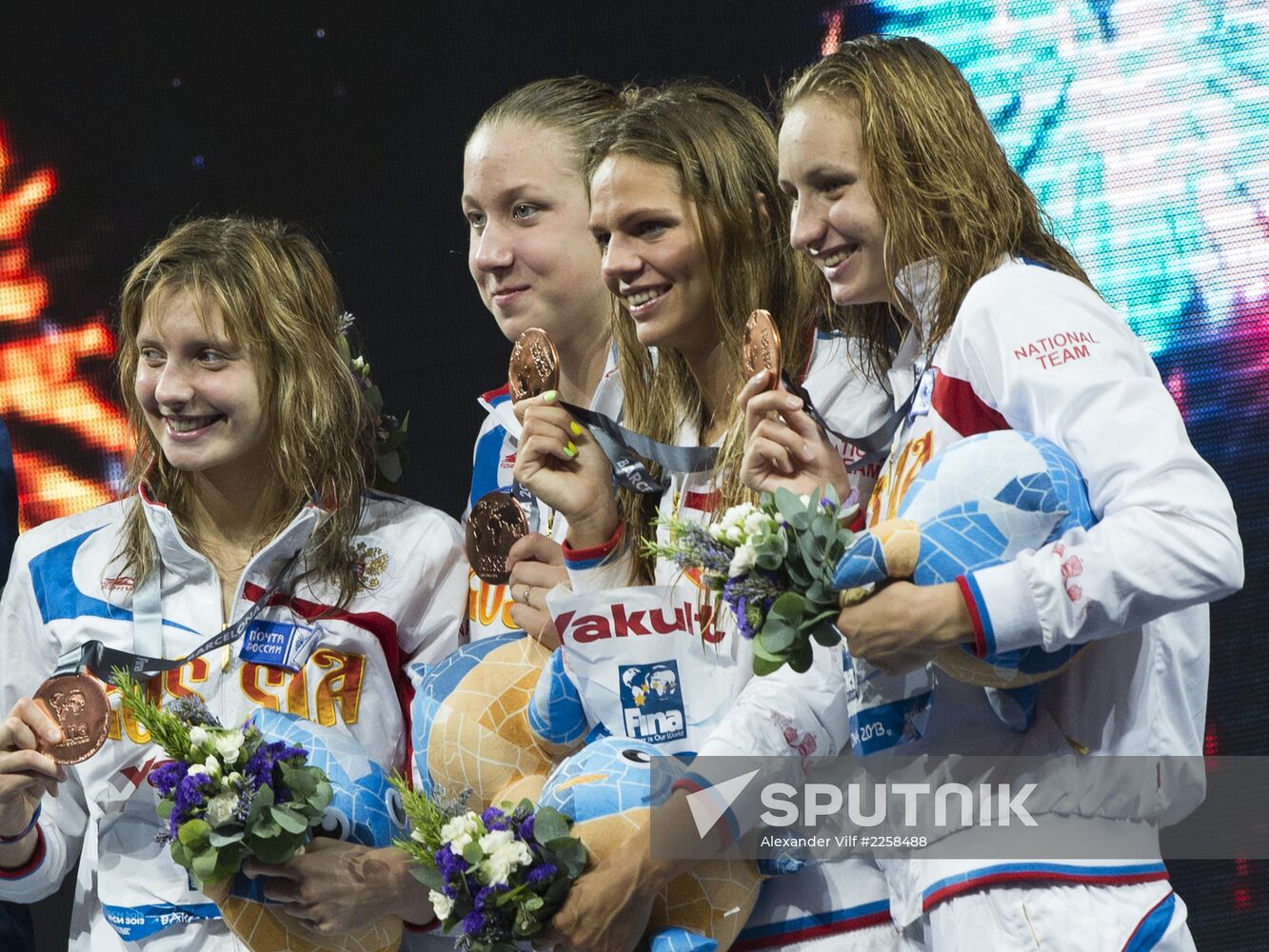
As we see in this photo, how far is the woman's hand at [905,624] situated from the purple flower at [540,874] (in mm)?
517

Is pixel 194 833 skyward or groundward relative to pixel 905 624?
groundward

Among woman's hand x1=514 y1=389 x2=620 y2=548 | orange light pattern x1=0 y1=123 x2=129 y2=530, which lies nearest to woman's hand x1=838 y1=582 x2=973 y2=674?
woman's hand x1=514 y1=389 x2=620 y2=548

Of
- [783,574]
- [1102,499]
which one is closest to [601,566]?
[783,574]

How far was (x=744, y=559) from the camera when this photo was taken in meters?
1.88

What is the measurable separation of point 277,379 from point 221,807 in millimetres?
872

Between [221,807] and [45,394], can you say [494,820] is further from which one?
[45,394]

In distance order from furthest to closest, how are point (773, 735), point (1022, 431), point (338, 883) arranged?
point (338, 883) < point (773, 735) < point (1022, 431)

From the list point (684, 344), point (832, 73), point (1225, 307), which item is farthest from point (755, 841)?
point (1225, 307)

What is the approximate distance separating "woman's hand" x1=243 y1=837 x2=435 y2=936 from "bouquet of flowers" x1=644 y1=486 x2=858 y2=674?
745 mm

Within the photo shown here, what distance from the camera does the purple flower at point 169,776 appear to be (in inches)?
91.0

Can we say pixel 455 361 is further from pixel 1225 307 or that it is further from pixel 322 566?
pixel 1225 307

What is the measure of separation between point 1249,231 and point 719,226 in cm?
Answer: 136

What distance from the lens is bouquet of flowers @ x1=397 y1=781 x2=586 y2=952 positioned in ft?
6.92

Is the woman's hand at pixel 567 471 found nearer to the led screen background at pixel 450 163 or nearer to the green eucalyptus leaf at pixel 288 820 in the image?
the green eucalyptus leaf at pixel 288 820
